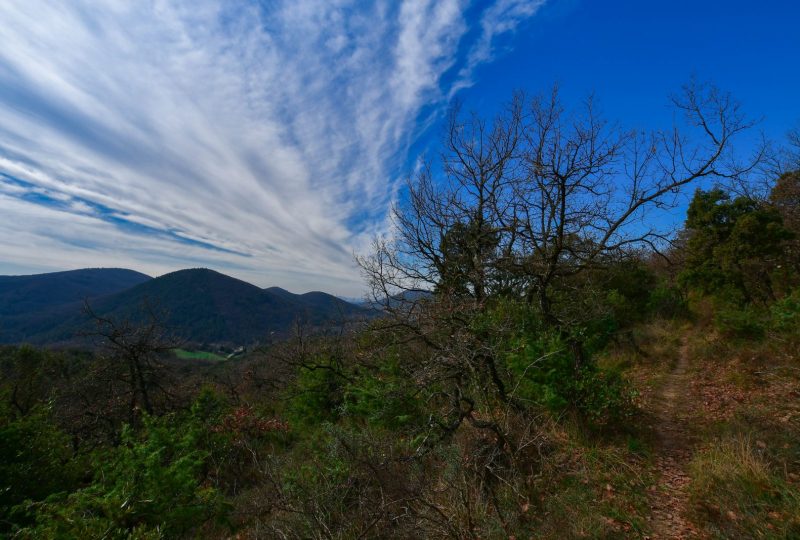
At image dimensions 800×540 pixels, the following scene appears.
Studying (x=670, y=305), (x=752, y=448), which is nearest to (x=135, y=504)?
(x=752, y=448)

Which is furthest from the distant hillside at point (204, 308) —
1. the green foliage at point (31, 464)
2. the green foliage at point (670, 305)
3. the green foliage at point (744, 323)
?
the green foliage at point (744, 323)

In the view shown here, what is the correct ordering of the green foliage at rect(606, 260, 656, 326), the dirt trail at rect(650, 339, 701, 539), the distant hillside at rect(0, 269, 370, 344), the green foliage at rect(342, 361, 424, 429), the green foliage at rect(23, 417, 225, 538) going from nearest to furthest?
1. the green foliage at rect(23, 417, 225, 538)
2. the dirt trail at rect(650, 339, 701, 539)
3. the green foliage at rect(342, 361, 424, 429)
4. the green foliage at rect(606, 260, 656, 326)
5. the distant hillside at rect(0, 269, 370, 344)

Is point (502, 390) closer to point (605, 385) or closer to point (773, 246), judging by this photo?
point (605, 385)

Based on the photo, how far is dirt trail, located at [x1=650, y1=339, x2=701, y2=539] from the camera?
11.2ft

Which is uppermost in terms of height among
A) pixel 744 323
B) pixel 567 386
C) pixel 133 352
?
pixel 744 323

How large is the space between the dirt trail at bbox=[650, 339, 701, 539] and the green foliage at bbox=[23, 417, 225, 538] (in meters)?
5.21

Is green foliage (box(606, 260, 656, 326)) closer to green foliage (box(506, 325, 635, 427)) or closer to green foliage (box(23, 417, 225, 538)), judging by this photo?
green foliage (box(506, 325, 635, 427))

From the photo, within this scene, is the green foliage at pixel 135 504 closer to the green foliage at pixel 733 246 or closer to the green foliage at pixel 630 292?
the green foliage at pixel 630 292

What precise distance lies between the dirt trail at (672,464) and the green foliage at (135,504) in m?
5.21

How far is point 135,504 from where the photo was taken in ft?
13.0

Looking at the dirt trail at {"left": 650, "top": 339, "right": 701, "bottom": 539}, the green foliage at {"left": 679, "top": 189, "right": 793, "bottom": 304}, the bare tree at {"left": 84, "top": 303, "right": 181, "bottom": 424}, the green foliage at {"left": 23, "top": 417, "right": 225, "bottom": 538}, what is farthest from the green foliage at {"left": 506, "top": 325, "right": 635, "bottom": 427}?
the bare tree at {"left": 84, "top": 303, "right": 181, "bottom": 424}

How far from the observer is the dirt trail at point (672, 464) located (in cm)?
342

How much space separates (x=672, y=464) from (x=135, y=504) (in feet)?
23.3

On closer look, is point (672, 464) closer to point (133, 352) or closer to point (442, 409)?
point (442, 409)
